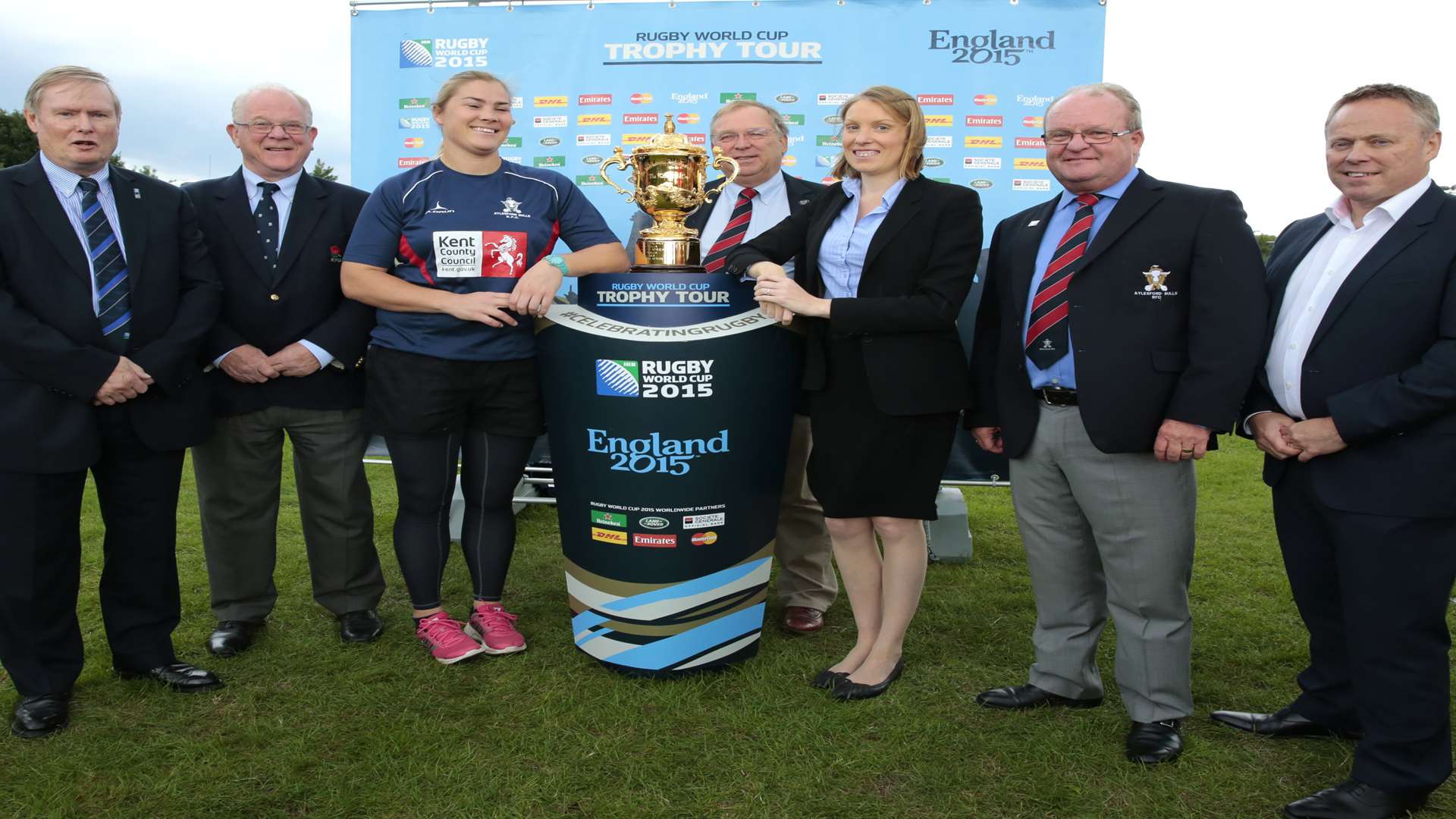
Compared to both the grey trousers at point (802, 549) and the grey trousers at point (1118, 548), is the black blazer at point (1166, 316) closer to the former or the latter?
the grey trousers at point (1118, 548)

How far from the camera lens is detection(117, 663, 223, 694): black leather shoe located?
8.92 ft

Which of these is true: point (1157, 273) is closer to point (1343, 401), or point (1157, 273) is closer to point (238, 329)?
point (1343, 401)

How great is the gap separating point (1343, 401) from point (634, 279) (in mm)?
1598

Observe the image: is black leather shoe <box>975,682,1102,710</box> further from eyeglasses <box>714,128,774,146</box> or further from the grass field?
eyeglasses <box>714,128,774,146</box>

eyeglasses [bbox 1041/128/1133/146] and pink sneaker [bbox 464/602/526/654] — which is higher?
eyeglasses [bbox 1041/128/1133/146]

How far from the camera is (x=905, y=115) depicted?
244cm

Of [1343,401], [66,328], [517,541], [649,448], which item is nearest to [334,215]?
[66,328]

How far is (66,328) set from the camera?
2428 mm

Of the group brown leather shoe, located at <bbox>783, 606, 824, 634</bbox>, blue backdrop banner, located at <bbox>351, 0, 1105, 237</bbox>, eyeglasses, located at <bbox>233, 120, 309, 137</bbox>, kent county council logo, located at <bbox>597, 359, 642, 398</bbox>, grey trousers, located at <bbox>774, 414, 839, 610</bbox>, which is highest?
blue backdrop banner, located at <bbox>351, 0, 1105, 237</bbox>

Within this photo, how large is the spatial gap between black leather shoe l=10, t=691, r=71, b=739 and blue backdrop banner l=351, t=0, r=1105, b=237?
261 cm

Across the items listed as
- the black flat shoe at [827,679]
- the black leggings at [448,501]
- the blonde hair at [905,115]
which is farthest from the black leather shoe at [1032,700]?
the black leggings at [448,501]

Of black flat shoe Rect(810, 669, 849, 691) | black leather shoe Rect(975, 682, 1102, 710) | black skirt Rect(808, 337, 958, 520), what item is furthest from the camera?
black flat shoe Rect(810, 669, 849, 691)

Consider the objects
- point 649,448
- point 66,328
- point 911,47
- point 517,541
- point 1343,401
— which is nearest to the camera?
point 1343,401

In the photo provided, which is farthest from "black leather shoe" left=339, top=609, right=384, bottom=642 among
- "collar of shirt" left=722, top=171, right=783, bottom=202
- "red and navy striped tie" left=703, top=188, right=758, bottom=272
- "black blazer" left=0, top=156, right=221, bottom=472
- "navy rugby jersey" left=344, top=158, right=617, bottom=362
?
"collar of shirt" left=722, top=171, right=783, bottom=202
